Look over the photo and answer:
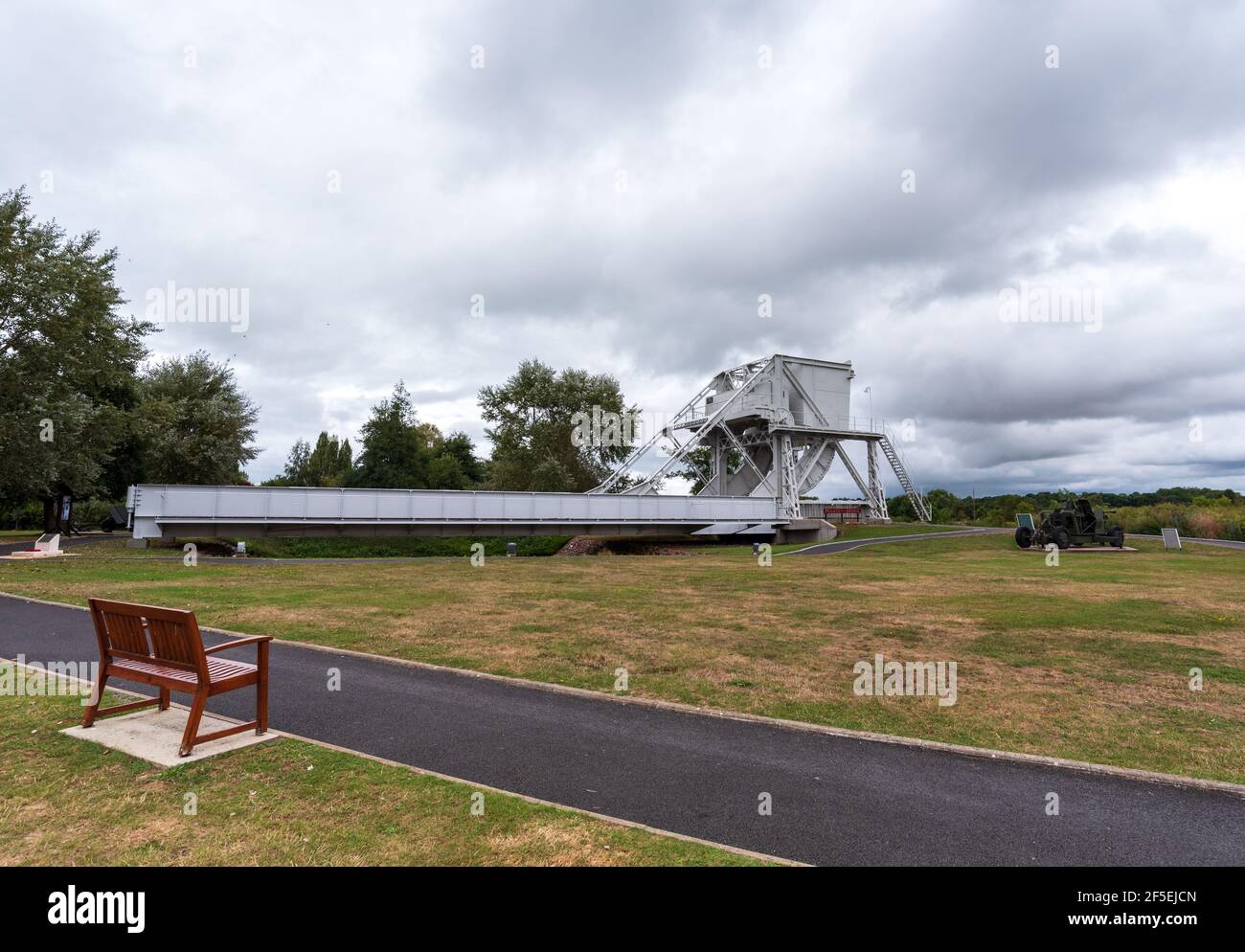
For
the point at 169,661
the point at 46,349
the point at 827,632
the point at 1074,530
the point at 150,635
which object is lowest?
the point at 827,632

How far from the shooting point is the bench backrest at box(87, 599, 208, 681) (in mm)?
5156

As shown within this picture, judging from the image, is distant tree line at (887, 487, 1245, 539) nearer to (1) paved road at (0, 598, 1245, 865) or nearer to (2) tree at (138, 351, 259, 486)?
(1) paved road at (0, 598, 1245, 865)

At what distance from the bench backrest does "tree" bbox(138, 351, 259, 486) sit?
115 feet

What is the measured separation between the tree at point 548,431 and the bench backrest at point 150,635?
44.5 metres

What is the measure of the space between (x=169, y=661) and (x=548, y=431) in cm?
4881

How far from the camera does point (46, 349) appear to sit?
852 inches

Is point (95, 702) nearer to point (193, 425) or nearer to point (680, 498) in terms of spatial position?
point (680, 498)

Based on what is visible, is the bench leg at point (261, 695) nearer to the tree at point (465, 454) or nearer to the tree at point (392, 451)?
the tree at point (392, 451)

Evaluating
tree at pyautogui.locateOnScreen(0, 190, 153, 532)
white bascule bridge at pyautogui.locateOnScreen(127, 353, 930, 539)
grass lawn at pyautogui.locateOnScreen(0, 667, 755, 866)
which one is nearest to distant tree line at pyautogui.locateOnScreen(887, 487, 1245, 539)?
white bascule bridge at pyautogui.locateOnScreen(127, 353, 930, 539)

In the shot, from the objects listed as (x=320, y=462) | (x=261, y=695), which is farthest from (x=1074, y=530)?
(x=320, y=462)

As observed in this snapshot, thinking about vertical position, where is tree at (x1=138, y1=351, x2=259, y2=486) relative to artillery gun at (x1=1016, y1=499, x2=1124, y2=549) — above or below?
above

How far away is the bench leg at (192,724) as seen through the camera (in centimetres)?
508

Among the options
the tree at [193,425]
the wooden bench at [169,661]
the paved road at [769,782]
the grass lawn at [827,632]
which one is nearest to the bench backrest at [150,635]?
the wooden bench at [169,661]
